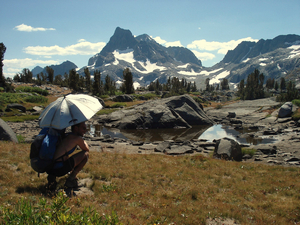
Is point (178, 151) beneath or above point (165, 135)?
above

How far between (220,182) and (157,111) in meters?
27.3

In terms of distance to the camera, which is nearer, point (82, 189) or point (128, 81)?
point (82, 189)

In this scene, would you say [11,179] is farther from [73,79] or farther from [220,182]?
[73,79]

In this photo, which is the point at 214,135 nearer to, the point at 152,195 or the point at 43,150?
the point at 152,195

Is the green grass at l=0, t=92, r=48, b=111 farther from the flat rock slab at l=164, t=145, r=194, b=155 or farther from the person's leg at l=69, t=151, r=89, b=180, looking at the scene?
the person's leg at l=69, t=151, r=89, b=180

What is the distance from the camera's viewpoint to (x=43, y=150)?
579 cm

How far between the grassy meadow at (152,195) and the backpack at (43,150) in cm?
88

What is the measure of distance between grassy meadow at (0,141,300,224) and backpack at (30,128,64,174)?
2.88 ft

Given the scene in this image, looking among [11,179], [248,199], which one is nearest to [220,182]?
[248,199]

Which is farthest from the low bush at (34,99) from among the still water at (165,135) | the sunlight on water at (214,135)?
the sunlight on water at (214,135)

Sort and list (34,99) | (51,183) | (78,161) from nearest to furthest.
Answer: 1. (51,183)
2. (78,161)
3. (34,99)

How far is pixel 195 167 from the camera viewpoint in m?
11.5

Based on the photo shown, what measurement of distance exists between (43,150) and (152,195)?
389 centimetres

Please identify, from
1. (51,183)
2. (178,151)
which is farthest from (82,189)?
(178,151)
